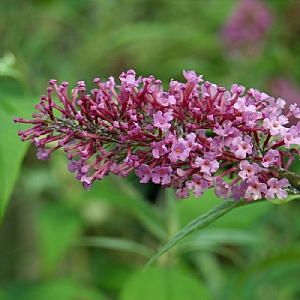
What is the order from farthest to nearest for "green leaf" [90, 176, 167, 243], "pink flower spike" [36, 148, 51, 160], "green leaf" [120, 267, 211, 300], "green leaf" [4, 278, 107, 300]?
1. "green leaf" [4, 278, 107, 300]
2. "green leaf" [90, 176, 167, 243]
3. "green leaf" [120, 267, 211, 300]
4. "pink flower spike" [36, 148, 51, 160]

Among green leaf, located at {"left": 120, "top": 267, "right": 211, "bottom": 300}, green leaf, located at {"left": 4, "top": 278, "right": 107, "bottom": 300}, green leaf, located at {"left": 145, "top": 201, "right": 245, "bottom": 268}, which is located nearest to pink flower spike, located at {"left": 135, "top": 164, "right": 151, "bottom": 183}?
green leaf, located at {"left": 145, "top": 201, "right": 245, "bottom": 268}

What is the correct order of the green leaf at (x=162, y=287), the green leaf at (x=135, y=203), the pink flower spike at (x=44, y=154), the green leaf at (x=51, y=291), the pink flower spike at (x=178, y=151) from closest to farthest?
the pink flower spike at (x=178, y=151), the pink flower spike at (x=44, y=154), the green leaf at (x=162, y=287), the green leaf at (x=135, y=203), the green leaf at (x=51, y=291)

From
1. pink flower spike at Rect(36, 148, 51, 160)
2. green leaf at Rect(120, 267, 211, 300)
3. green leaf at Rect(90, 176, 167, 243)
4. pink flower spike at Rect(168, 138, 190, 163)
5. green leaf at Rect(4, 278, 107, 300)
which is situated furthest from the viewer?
green leaf at Rect(4, 278, 107, 300)

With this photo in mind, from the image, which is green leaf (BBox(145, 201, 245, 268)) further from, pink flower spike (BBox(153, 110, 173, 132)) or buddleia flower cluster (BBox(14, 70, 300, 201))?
pink flower spike (BBox(153, 110, 173, 132))

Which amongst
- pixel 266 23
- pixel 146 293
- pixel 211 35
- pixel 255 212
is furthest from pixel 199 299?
pixel 211 35

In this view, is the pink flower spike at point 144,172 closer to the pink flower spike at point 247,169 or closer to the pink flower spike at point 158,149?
the pink flower spike at point 158,149

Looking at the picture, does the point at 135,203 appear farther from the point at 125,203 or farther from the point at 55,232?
the point at 55,232

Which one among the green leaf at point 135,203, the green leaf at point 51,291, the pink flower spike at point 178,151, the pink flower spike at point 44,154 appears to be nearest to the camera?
the pink flower spike at point 178,151

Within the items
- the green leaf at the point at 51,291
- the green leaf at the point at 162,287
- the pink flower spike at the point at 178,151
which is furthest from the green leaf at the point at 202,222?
the green leaf at the point at 51,291
